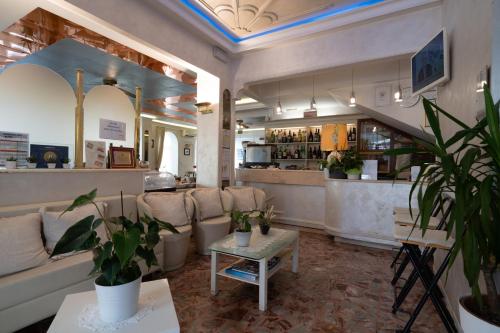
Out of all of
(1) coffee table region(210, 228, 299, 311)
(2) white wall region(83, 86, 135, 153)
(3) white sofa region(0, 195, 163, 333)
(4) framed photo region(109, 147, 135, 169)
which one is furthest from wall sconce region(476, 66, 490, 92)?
(2) white wall region(83, 86, 135, 153)

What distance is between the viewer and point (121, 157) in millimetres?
3488

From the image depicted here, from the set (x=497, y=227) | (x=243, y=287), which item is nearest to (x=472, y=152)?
(x=497, y=227)

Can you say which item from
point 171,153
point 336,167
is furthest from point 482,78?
point 171,153

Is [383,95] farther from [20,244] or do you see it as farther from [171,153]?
[171,153]

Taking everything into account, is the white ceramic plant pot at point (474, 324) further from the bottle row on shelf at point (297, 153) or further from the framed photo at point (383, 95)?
the bottle row on shelf at point (297, 153)

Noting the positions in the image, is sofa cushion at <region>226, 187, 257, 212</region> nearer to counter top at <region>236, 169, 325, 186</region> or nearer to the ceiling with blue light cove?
counter top at <region>236, 169, 325, 186</region>

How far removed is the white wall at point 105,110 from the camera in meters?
3.60

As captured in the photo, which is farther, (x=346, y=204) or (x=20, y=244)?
(x=346, y=204)

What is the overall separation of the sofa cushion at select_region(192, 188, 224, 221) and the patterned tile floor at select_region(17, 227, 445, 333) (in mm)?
655

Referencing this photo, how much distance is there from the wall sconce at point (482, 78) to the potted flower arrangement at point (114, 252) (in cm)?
198

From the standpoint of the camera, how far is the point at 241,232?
8.54ft

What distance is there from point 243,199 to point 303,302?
223 cm

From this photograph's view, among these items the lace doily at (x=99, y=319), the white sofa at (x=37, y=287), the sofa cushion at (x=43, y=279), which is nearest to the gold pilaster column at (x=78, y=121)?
the white sofa at (x=37, y=287)

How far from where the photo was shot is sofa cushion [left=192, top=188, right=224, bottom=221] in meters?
3.85
